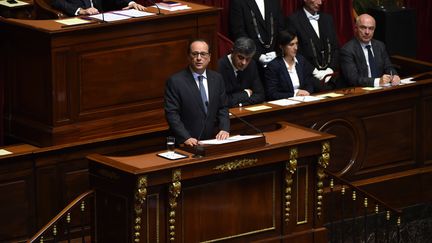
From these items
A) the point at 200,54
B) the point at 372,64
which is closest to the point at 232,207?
the point at 200,54

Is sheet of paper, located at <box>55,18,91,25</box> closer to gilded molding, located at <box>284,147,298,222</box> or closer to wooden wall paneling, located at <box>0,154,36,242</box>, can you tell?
wooden wall paneling, located at <box>0,154,36,242</box>

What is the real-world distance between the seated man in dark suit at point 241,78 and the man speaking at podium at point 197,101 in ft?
3.12

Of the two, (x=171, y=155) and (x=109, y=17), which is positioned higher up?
(x=109, y=17)

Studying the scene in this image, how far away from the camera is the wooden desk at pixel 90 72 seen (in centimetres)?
933

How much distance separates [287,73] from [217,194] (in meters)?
2.12

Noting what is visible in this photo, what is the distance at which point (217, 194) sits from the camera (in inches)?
340

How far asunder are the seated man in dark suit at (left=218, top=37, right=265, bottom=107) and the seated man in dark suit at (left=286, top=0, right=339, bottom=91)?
974 millimetres

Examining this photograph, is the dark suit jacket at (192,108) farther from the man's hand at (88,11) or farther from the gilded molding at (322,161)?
the man's hand at (88,11)

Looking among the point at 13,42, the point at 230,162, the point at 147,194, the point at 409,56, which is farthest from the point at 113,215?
the point at 409,56

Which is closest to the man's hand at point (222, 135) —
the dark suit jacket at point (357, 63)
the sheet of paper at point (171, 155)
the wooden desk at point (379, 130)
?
the sheet of paper at point (171, 155)

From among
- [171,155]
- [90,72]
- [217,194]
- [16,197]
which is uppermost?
[90,72]

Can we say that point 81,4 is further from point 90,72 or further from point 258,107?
point 258,107

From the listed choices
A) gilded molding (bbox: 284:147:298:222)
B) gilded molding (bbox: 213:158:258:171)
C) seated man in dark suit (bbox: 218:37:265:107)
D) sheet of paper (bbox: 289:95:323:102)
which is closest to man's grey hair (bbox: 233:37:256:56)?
seated man in dark suit (bbox: 218:37:265:107)

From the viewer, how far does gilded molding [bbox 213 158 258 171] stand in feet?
28.1
